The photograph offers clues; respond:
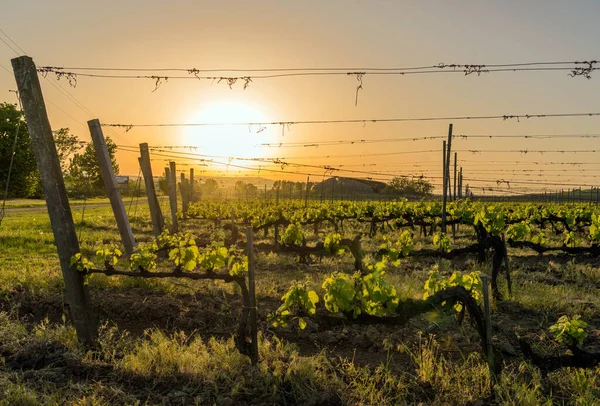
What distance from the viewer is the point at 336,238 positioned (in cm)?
918

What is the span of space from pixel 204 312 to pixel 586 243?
15.6m

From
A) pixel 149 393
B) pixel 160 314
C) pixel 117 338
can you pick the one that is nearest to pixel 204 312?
pixel 160 314

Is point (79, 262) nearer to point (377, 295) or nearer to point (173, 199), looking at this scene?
point (377, 295)

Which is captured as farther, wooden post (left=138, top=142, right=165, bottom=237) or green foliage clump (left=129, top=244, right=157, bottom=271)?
wooden post (left=138, top=142, right=165, bottom=237)

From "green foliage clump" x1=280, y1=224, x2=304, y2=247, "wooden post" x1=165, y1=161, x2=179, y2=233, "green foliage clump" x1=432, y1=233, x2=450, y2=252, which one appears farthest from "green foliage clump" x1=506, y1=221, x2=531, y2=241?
"wooden post" x1=165, y1=161, x2=179, y2=233

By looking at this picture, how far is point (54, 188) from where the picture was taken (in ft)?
19.5

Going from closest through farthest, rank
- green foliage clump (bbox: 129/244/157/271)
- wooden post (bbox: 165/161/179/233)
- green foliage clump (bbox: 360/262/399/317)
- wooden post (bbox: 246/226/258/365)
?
1. green foliage clump (bbox: 360/262/399/317)
2. wooden post (bbox: 246/226/258/365)
3. green foliage clump (bbox: 129/244/157/271)
4. wooden post (bbox: 165/161/179/233)

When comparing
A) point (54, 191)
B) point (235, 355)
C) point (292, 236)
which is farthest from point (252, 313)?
point (292, 236)

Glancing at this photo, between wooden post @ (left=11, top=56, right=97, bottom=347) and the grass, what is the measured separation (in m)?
0.39

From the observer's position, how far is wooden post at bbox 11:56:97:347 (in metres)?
5.80

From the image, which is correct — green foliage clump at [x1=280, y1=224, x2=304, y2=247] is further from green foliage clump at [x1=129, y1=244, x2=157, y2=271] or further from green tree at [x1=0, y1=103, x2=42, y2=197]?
green tree at [x1=0, y1=103, x2=42, y2=197]

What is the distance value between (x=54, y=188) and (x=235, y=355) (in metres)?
3.22

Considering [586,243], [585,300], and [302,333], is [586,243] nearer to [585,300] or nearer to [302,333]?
[585,300]

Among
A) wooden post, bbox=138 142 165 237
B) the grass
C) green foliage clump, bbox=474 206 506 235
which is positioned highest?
wooden post, bbox=138 142 165 237
